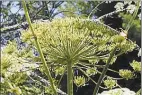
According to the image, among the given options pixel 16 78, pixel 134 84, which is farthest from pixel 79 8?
pixel 16 78

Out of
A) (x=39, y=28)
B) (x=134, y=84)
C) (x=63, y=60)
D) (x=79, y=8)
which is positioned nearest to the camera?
(x=39, y=28)

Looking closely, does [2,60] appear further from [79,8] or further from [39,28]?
[79,8]

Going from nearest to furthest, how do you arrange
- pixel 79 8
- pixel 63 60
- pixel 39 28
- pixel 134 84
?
1. pixel 39 28
2. pixel 63 60
3. pixel 134 84
4. pixel 79 8

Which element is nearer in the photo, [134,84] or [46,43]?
[46,43]

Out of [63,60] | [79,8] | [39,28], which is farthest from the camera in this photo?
[79,8]

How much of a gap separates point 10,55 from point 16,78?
0.11 metres

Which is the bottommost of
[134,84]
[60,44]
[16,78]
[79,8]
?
[134,84]

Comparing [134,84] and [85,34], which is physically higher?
[85,34]

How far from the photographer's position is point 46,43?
53.9 inches

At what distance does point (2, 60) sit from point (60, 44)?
0.60ft

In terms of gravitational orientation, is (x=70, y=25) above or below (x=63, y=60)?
above

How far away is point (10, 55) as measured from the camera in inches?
54.7

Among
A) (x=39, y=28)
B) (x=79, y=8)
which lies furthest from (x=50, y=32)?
(x=79, y=8)

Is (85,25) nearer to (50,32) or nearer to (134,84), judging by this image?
(50,32)
